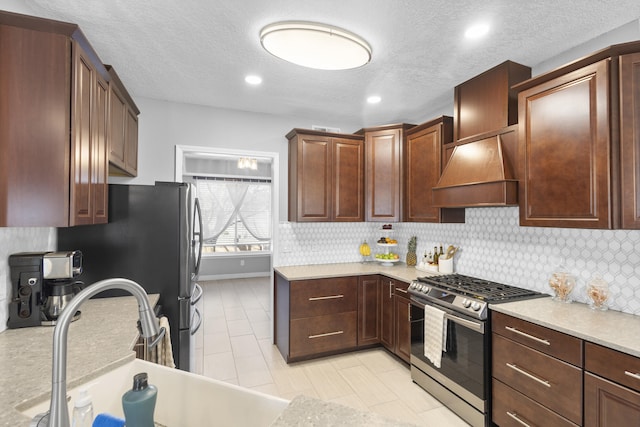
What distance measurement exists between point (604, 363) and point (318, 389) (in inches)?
80.2

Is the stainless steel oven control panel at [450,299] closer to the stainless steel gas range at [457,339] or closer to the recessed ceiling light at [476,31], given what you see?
the stainless steel gas range at [457,339]

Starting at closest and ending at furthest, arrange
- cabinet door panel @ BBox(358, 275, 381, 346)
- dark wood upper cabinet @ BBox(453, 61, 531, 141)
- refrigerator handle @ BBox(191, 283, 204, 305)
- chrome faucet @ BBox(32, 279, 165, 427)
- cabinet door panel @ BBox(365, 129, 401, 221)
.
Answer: chrome faucet @ BBox(32, 279, 165, 427) < dark wood upper cabinet @ BBox(453, 61, 531, 141) < refrigerator handle @ BBox(191, 283, 204, 305) < cabinet door panel @ BBox(358, 275, 381, 346) < cabinet door panel @ BBox(365, 129, 401, 221)

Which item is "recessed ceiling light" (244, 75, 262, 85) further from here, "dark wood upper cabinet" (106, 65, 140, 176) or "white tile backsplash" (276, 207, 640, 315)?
"white tile backsplash" (276, 207, 640, 315)

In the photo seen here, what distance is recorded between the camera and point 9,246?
5.65 ft

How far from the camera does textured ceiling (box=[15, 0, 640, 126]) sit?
183 centimetres

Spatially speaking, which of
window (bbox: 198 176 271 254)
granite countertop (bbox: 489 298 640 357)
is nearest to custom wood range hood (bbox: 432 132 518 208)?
granite countertop (bbox: 489 298 640 357)

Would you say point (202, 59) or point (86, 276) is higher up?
point (202, 59)

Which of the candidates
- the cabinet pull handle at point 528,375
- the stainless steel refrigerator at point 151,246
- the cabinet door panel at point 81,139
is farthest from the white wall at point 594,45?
the cabinet door panel at point 81,139

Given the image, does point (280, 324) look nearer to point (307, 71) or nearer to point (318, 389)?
point (318, 389)

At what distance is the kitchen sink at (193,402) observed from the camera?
0.98 metres

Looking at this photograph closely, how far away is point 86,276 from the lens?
225cm

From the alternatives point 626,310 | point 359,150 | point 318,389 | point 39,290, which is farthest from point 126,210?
point 626,310

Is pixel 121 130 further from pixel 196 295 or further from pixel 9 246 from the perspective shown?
pixel 196 295

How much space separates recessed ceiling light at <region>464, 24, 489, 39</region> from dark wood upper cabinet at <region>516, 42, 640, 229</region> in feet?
1.64
